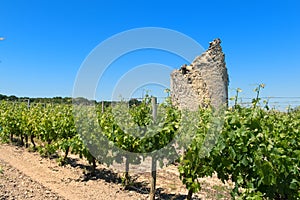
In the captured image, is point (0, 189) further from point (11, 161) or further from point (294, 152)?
point (294, 152)

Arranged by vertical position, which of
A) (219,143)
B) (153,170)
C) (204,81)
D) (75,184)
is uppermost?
(204,81)

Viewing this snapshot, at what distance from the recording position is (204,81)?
8641 millimetres

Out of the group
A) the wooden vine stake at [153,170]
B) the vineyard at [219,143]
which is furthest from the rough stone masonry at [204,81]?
the vineyard at [219,143]

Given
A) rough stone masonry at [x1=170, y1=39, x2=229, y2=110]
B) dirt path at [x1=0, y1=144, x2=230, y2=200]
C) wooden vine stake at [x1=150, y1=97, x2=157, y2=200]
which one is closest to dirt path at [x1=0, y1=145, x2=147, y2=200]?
dirt path at [x1=0, y1=144, x2=230, y2=200]

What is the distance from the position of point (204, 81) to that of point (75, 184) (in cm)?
494

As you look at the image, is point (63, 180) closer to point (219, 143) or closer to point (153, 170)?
point (153, 170)

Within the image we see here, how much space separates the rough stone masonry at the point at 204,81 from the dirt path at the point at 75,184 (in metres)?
2.43

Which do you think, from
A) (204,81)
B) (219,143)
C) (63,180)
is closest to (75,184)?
(63,180)

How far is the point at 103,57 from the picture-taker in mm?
5715

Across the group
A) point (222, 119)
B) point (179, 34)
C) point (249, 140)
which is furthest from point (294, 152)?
point (179, 34)

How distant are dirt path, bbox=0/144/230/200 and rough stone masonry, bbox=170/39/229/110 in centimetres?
243

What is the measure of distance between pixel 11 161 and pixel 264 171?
6129mm

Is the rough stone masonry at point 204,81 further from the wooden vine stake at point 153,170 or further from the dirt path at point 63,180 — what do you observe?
the dirt path at point 63,180

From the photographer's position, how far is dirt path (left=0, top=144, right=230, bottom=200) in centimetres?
469
